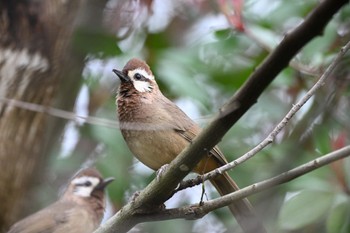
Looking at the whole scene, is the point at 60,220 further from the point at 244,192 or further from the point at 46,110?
the point at 244,192

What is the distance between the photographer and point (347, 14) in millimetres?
4926

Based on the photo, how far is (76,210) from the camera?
5.27m

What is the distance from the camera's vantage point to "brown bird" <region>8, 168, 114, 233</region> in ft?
16.6

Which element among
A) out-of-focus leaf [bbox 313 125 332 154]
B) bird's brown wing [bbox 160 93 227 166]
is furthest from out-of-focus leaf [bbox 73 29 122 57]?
out-of-focus leaf [bbox 313 125 332 154]

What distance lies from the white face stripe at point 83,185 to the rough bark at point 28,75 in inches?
19.8

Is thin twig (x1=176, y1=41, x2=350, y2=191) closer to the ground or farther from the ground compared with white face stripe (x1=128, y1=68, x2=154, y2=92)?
closer to the ground

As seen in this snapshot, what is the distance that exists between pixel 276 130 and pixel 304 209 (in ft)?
3.71

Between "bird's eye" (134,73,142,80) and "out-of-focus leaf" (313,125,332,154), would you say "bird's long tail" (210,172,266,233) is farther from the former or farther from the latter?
"bird's eye" (134,73,142,80)

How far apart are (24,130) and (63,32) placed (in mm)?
627

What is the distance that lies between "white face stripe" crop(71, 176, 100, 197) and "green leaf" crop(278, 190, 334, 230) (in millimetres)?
1579

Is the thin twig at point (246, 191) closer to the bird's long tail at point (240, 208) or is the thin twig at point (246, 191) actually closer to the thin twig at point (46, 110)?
the bird's long tail at point (240, 208)

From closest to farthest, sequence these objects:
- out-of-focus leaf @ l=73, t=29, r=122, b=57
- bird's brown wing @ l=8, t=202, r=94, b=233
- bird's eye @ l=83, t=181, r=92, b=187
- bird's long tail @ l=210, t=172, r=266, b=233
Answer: bird's long tail @ l=210, t=172, r=266, b=233
out-of-focus leaf @ l=73, t=29, r=122, b=57
bird's brown wing @ l=8, t=202, r=94, b=233
bird's eye @ l=83, t=181, r=92, b=187

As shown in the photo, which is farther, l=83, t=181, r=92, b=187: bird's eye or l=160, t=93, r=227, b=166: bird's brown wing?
l=83, t=181, r=92, b=187: bird's eye

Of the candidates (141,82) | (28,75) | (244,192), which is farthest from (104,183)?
(244,192)
